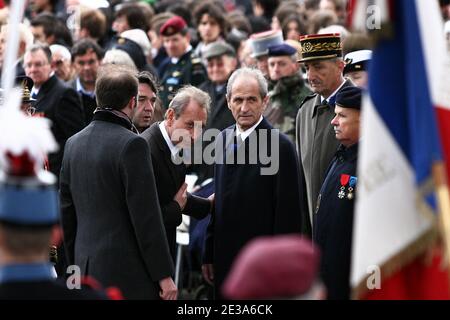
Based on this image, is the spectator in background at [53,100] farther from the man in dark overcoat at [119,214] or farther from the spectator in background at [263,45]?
the man in dark overcoat at [119,214]

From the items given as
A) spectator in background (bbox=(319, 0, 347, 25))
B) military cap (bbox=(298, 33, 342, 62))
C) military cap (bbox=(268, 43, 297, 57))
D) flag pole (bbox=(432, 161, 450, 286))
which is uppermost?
spectator in background (bbox=(319, 0, 347, 25))

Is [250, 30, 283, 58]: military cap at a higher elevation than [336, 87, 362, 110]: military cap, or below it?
higher

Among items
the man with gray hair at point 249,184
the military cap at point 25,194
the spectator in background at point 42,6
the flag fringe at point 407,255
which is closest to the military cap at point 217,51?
the man with gray hair at point 249,184

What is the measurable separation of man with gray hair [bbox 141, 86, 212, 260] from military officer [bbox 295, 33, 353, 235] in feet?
3.01

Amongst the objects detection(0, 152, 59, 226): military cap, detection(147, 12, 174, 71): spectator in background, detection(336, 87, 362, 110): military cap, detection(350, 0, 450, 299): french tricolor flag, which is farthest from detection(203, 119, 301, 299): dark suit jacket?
detection(147, 12, 174, 71): spectator in background

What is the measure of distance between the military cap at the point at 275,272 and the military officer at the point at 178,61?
9607mm

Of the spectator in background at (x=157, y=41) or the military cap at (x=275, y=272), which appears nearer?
the military cap at (x=275, y=272)

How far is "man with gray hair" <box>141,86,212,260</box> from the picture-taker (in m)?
8.73

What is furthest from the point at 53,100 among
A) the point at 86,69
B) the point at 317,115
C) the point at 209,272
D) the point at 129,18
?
the point at 129,18

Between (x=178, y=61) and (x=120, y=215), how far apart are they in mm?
6847

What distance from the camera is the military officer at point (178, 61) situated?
568 inches

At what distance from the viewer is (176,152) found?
887cm

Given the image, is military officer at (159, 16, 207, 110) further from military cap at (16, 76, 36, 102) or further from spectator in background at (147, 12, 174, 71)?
military cap at (16, 76, 36, 102)
